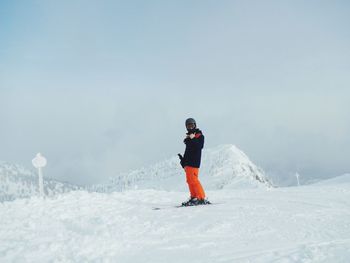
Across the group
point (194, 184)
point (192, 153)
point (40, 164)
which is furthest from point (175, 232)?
point (40, 164)

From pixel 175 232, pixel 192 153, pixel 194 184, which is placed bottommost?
pixel 175 232

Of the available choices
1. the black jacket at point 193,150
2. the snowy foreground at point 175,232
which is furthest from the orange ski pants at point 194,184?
the snowy foreground at point 175,232

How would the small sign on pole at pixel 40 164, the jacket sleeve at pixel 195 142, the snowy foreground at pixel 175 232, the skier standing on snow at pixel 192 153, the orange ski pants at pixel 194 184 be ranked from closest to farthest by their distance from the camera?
the snowy foreground at pixel 175 232 → the orange ski pants at pixel 194 184 → the skier standing on snow at pixel 192 153 → the jacket sleeve at pixel 195 142 → the small sign on pole at pixel 40 164

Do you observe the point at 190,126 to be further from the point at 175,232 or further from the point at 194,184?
the point at 175,232

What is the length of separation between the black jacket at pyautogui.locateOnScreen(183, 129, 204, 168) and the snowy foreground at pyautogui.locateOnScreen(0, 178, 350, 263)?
A: 190 centimetres

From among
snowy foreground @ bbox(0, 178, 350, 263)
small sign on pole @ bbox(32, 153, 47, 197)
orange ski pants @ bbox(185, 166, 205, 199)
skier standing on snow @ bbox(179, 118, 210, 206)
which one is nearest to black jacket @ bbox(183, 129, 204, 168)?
skier standing on snow @ bbox(179, 118, 210, 206)

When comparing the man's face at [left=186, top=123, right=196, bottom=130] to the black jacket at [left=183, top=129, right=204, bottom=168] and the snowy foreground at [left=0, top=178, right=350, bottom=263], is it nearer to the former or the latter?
the black jacket at [left=183, top=129, right=204, bottom=168]

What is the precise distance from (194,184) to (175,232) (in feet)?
14.3

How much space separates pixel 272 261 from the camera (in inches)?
231

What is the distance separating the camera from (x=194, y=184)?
1277 cm

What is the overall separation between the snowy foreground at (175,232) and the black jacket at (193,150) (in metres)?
1.90

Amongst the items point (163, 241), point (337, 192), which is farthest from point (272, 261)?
point (337, 192)

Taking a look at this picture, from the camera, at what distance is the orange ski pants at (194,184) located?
500 inches

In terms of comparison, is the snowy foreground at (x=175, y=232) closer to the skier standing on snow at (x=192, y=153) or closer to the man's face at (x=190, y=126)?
the skier standing on snow at (x=192, y=153)
